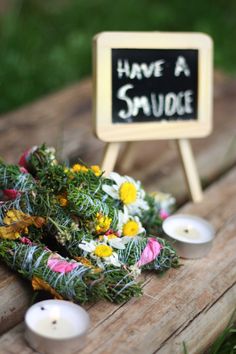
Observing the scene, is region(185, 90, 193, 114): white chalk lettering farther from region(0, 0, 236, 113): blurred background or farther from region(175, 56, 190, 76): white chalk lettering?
region(0, 0, 236, 113): blurred background

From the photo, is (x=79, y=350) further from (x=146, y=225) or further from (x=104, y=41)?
(x=104, y=41)

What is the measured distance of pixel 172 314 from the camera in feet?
4.67

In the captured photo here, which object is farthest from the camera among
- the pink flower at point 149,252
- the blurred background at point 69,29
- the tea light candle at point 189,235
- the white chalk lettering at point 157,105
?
the blurred background at point 69,29

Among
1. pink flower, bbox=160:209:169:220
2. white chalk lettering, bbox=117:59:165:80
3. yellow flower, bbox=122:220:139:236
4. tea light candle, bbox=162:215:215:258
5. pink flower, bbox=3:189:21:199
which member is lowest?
pink flower, bbox=160:209:169:220

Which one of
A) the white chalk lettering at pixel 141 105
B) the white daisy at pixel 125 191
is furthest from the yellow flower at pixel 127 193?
the white chalk lettering at pixel 141 105

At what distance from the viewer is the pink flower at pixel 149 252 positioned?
149 cm

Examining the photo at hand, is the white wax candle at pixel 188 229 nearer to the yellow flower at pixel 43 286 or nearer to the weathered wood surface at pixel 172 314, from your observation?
the weathered wood surface at pixel 172 314

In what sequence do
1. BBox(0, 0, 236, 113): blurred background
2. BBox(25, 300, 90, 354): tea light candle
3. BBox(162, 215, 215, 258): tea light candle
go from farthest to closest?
1. BBox(0, 0, 236, 113): blurred background
2. BBox(162, 215, 215, 258): tea light candle
3. BBox(25, 300, 90, 354): tea light candle

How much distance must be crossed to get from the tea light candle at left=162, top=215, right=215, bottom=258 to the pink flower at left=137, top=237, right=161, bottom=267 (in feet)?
0.40

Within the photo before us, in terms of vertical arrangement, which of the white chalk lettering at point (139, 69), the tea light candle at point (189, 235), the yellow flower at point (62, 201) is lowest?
the tea light candle at point (189, 235)

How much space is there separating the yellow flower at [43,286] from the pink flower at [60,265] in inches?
1.5

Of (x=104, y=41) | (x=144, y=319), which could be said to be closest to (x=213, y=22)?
(x=104, y=41)

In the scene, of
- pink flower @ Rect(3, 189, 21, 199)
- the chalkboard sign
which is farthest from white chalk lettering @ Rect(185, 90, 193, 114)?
pink flower @ Rect(3, 189, 21, 199)

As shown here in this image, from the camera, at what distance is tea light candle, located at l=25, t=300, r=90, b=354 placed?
1.22 metres
